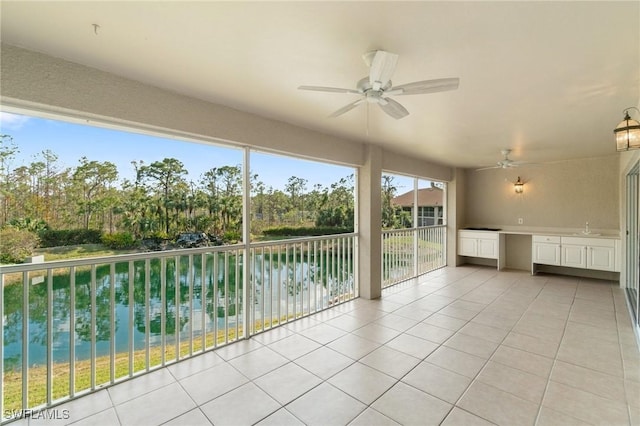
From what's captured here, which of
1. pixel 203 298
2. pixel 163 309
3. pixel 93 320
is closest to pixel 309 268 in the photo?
pixel 203 298

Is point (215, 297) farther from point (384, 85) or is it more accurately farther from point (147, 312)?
point (384, 85)

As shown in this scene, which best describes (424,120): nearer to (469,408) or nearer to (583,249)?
(469,408)

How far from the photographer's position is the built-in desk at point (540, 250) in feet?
16.9

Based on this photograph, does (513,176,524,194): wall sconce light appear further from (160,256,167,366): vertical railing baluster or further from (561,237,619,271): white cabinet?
(160,256,167,366): vertical railing baluster

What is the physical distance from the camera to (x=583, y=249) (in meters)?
5.34

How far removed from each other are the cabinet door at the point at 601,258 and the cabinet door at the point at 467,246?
6.36 ft

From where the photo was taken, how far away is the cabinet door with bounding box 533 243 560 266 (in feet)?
18.5

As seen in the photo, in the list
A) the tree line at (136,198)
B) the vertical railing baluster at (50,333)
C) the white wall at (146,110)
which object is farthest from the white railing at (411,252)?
the vertical railing baluster at (50,333)

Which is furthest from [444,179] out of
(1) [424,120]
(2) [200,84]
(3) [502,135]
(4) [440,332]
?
(2) [200,84]

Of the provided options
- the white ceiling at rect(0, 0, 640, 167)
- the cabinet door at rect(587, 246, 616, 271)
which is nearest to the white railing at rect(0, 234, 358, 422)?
the white ceiling at rect(0, 0, 640, 167)

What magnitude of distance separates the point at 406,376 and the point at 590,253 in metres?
5.23

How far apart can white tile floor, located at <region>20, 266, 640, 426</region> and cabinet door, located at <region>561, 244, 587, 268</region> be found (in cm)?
186

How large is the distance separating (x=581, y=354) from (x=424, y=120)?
2.87 metres

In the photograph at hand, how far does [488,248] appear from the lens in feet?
21.3
